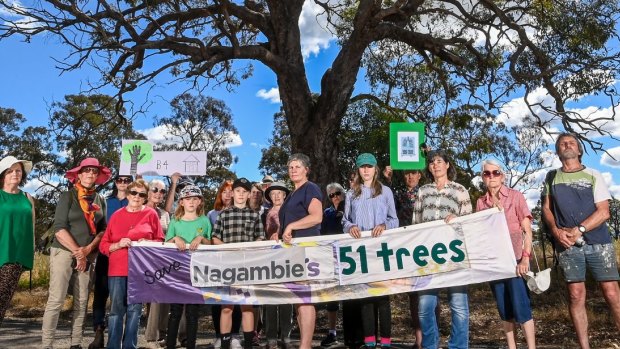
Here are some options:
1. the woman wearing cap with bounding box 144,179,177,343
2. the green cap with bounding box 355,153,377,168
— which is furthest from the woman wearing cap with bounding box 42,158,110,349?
the green cap with bounding box 355,153,377,168

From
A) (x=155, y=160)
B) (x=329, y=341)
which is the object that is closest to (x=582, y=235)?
(x=329, y=341)

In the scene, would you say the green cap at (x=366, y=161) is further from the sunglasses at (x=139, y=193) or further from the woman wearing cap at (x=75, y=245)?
the woman wearing cap at (x=75, y=245)

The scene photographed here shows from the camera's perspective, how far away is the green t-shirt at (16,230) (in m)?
5.12

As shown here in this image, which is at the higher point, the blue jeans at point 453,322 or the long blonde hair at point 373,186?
the long blonde hair at point 373,186

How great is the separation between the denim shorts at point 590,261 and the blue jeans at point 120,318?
13.5 feet

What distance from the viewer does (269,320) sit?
230 inches

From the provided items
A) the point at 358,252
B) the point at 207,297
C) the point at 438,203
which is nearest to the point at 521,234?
the point at 438,203

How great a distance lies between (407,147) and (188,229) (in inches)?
142

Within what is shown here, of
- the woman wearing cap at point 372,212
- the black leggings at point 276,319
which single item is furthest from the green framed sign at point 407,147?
the black leggings at point 276,319

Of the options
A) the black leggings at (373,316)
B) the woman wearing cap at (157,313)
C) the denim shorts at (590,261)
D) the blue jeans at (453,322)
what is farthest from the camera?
the woman wearing cap at (157,313)

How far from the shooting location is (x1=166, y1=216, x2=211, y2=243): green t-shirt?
5.77 metres

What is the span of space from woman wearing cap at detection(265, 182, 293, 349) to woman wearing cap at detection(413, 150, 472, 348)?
146 cm

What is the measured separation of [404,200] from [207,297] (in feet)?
8.46

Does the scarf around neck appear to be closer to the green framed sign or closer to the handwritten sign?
the handwritten sign
